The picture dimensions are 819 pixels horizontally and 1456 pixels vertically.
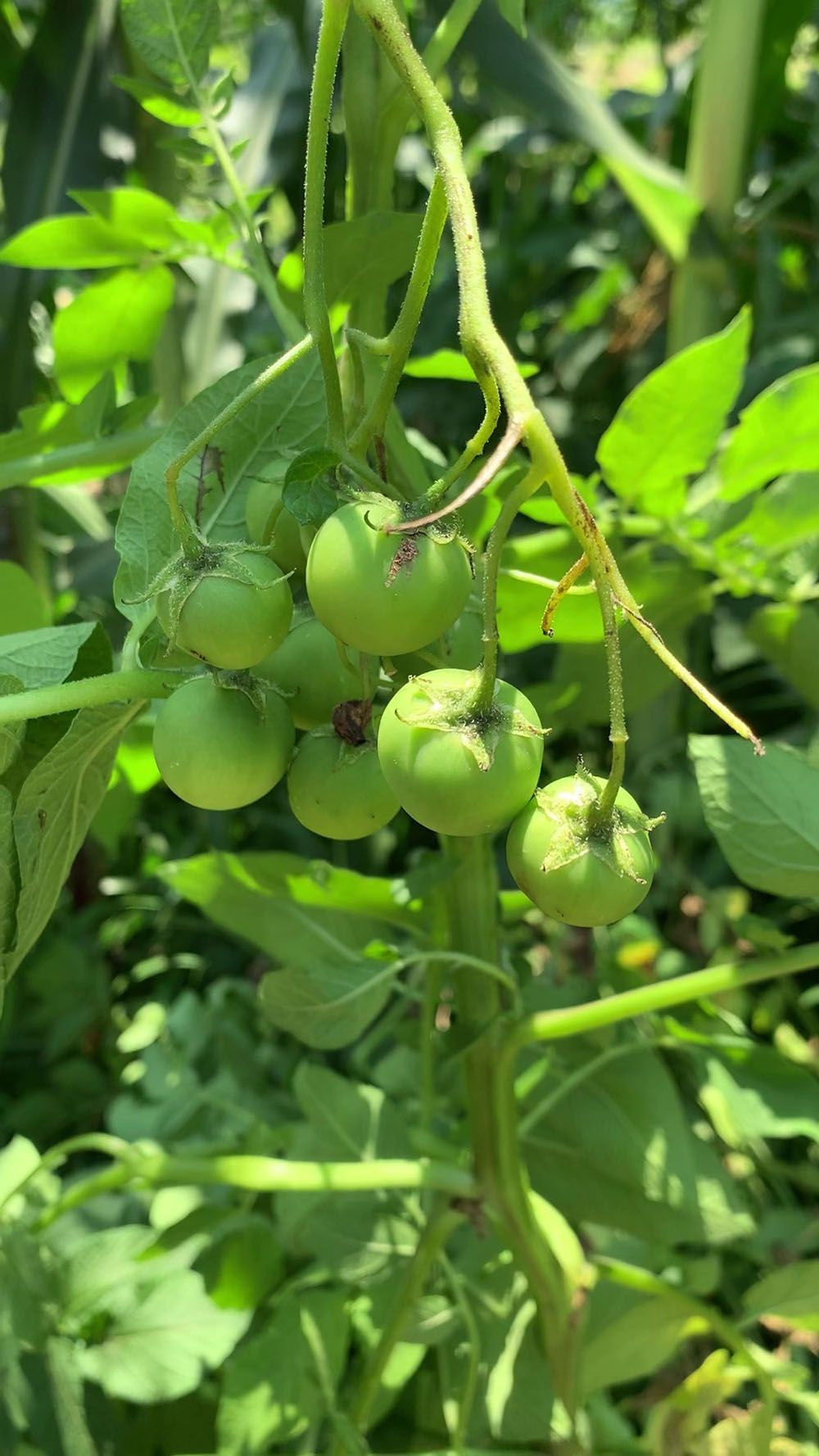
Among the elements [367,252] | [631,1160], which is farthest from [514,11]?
[631,1160]

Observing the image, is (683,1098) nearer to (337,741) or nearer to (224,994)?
(224,994)

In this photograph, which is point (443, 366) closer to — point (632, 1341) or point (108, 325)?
point (108, 325)

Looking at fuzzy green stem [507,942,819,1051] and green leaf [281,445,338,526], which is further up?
green leaf [281,445,338,526]

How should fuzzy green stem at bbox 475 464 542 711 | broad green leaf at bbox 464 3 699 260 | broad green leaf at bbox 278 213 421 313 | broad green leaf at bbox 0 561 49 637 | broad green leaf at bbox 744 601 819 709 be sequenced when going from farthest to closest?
broad green leaf at bbox 464 3 699 260, broad green leaf at bbox 744 601 819 709, broad green leaf at bbox 0 561 49 637, broad green leaf at bbox 278 213 421 313, fuzzy green stem at bbox 475 464 542 711

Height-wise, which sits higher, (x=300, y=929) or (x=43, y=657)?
Answer: (x=43, y=657)

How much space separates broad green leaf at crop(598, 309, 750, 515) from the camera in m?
0.43

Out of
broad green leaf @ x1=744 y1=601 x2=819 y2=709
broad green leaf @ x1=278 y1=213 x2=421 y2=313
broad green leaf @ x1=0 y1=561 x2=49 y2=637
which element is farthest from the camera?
broad green leaf @ x1=744 y1=601 x2=819 y2=709

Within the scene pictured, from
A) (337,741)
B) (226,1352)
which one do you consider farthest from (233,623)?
(226,1352)

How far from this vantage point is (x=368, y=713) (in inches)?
11.6

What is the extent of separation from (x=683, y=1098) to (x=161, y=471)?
54cm

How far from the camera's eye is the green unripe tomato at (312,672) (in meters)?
0.30

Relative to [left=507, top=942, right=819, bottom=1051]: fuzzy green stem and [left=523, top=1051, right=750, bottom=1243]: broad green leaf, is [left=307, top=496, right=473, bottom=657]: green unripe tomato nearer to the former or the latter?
[left=507, top=942, right=819, bottom=1051]: fuzzy green stem

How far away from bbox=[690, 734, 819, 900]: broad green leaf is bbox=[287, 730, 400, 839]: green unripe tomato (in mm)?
132

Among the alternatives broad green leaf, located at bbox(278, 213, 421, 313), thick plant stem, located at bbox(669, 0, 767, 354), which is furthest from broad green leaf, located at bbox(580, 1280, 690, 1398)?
thick plant stem, located at bbox(669, 0, 767, 354)
